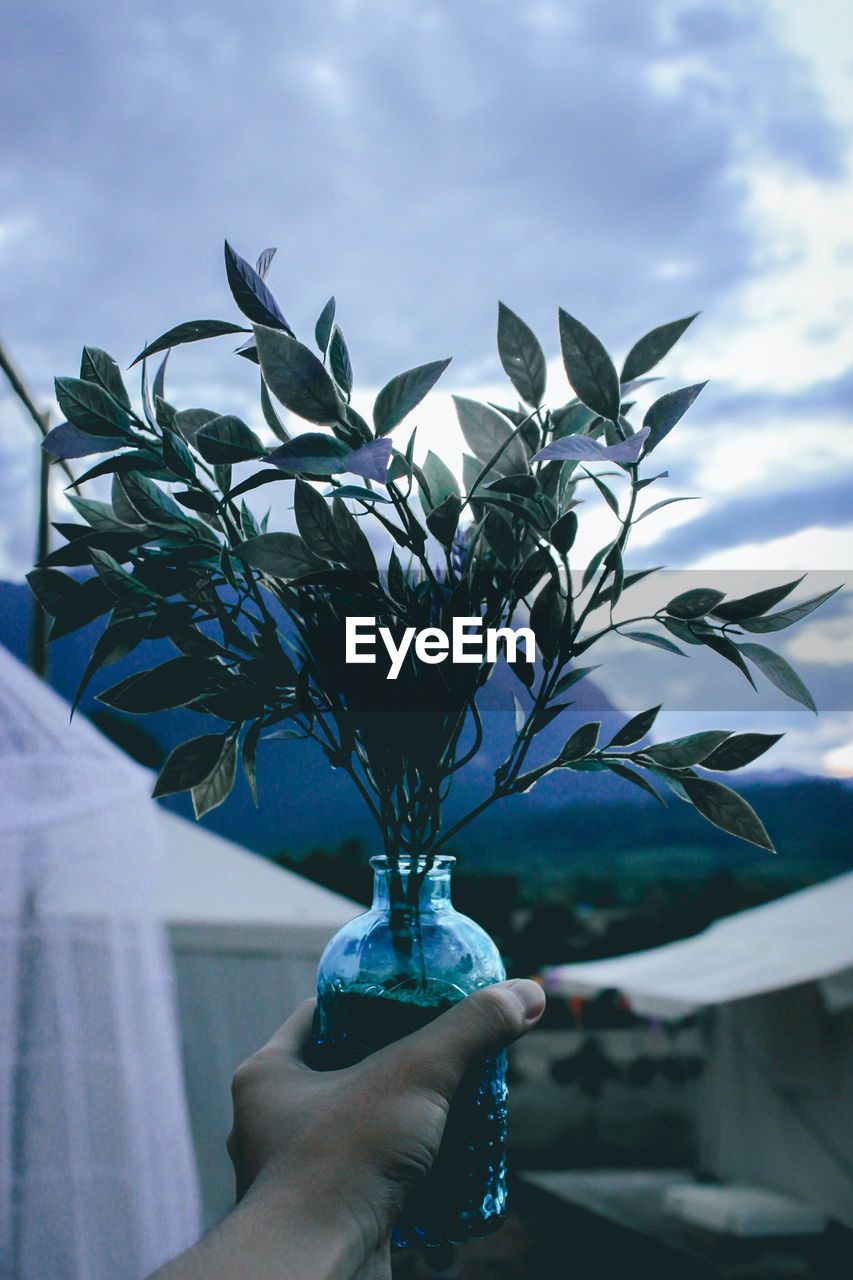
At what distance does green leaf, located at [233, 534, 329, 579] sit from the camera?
1.22 feet

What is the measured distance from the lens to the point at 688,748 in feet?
1.32

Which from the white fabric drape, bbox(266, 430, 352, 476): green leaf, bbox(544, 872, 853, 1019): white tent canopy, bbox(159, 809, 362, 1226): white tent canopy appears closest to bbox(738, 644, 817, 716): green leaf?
bbox(266, 430, 352, 476): green leaf

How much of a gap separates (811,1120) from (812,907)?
1.60 ft

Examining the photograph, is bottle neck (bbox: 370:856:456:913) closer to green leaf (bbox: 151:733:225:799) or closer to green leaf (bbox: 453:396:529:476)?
green leaf (bbox: 151:733:225:799)

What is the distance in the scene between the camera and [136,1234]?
47.3 inches

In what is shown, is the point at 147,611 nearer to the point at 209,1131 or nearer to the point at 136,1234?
the point at 136,1234

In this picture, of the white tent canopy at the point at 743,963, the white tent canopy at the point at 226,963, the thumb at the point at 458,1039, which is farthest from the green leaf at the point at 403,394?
the white tent canopy at the point at 743,963

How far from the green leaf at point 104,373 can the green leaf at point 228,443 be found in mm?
58

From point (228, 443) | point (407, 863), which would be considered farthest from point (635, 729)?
point (228, 443)

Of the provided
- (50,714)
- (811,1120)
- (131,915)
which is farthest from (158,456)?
(811,1120)

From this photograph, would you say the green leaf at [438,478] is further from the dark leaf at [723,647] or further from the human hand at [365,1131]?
the human hand at [365,1131]

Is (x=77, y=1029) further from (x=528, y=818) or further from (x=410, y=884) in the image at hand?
(x=528, y=818)

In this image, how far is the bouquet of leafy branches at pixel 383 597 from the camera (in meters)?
0.38

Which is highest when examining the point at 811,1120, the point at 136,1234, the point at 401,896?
the point at 401,896
